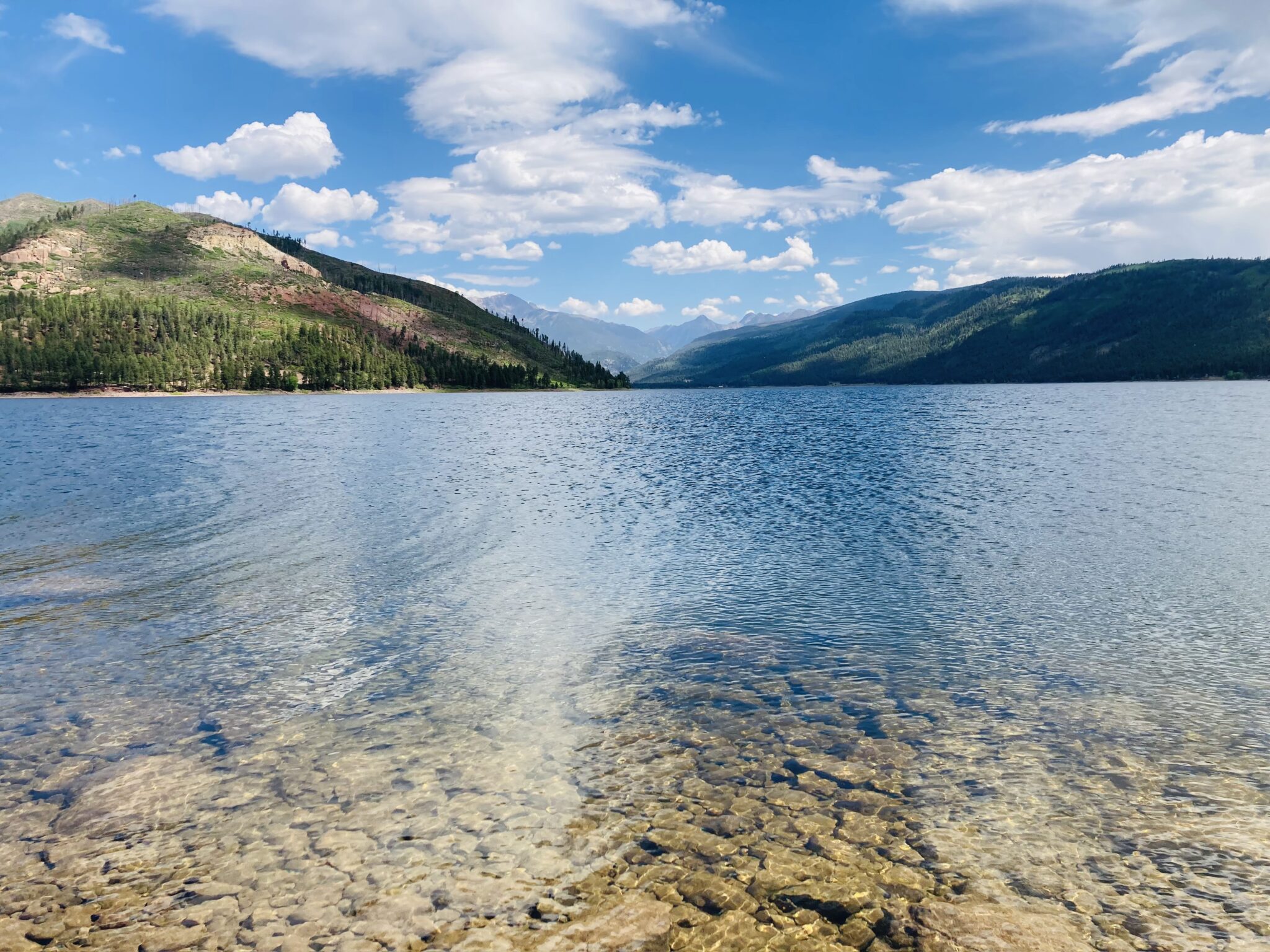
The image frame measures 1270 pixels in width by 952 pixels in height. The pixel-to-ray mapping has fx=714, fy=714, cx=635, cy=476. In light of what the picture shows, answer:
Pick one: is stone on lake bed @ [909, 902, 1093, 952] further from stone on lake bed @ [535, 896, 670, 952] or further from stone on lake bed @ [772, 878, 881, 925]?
stone on lake bed @ [535, 896, 670, 952]

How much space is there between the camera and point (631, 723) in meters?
17.5

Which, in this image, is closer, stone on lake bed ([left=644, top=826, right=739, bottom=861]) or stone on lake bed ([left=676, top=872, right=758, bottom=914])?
stone on lake bed ([left=676, top=872, right=758, bottom=914])

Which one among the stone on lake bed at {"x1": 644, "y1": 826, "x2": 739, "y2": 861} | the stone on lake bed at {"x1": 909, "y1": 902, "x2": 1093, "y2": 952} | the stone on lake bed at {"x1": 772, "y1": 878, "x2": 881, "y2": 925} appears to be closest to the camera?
the stone on lake bed at {"x1": 909, "y1": 902, "x2": 1093, "y2": 952}

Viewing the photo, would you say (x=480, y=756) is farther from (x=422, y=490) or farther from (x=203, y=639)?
(x=422, y=490)

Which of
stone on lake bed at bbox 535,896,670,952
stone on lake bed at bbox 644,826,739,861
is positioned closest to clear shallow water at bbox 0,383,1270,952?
stone on lake bed at bbox 644,826,739,861

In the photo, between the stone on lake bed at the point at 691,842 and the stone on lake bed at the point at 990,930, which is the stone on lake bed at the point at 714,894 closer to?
the stone on lake bed at the point at 691,842

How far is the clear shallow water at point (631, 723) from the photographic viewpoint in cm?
1109

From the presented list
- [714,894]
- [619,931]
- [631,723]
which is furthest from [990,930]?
[631,723]

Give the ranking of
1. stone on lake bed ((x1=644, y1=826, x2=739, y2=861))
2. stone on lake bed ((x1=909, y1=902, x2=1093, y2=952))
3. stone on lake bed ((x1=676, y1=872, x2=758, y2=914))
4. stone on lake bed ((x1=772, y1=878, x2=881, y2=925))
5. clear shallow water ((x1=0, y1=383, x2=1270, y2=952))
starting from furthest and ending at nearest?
stone on lake bed ((x1=644, y1=826, x2=739, y2=861))
clear shallow water ((x1=0, y1=383, x2=1270, y2=952))
stone on lake bed ((x1=676, y1=872, x2=758, y2=914))
stone on lake bed ((x1=772, y1=878, x2=881, y2=925))
stone on lake bed ((x1=909, y1=902, x2=1093, y2=952))

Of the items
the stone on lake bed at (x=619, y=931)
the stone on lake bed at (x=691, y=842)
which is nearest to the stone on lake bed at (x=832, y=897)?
the stone on lake bed at (x=691, y=842)

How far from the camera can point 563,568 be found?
32750 mm

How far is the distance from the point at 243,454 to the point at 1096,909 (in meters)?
82.1

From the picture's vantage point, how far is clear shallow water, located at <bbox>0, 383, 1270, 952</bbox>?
11.1 metres

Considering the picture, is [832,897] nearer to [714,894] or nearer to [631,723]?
[714,894]
